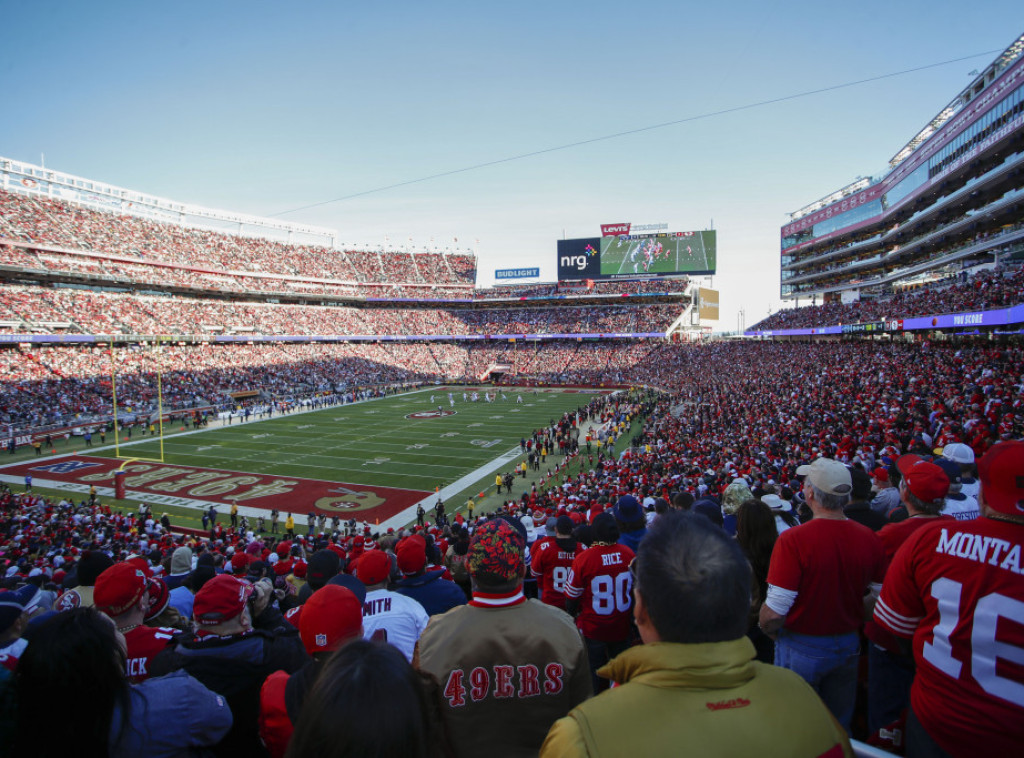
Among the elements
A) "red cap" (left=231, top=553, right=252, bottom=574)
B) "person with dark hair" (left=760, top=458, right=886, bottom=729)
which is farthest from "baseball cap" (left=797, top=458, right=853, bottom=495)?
"red cap" (left=231, top=553, right=252, bottom=574)

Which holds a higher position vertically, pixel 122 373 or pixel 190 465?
pixel 122 373

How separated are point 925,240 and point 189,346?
60355 millimetres

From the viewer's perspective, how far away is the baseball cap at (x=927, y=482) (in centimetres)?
320

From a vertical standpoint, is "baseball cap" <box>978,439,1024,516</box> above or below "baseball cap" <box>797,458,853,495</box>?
above

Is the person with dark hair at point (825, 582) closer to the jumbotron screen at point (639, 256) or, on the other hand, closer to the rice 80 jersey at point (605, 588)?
the rice 80 jersey at point (605, 588)

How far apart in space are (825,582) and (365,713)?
262 centimetres

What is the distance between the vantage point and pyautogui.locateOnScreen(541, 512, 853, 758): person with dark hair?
1.30 meters

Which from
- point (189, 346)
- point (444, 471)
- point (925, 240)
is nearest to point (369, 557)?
point (444, 471)

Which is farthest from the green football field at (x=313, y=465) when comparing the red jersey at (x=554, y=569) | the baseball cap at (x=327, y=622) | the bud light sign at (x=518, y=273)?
the bud light sign at (x=518, y=273)

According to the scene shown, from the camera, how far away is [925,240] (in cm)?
3922

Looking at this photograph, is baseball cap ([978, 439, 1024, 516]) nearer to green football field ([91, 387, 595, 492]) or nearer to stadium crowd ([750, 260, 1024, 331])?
green football field ([91, 387, 595, 492])

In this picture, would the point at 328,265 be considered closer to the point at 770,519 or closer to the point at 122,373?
the point at 122,373

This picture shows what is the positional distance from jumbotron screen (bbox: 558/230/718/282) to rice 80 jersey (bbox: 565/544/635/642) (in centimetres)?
6690

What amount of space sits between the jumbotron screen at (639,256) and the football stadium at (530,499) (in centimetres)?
37
